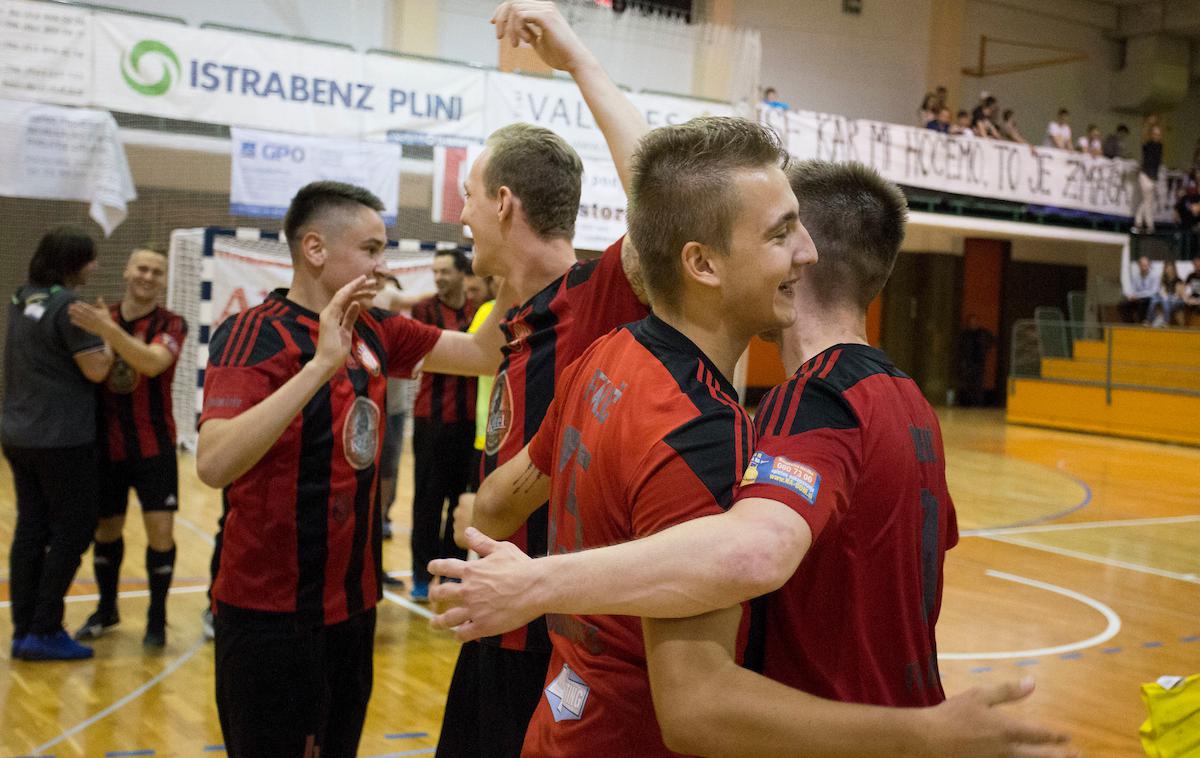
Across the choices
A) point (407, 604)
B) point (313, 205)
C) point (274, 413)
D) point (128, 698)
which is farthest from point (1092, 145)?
point (274, 413)

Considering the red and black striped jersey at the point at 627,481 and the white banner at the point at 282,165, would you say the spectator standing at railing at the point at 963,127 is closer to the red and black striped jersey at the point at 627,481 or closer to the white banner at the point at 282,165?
the white banner at the point at 282,165

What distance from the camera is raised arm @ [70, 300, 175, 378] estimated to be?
5266 mm

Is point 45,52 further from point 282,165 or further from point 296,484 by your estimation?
point 296,484

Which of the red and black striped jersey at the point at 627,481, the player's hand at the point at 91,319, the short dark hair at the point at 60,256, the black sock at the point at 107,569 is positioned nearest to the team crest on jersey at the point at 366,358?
the red and black striped jersey at the point at 627,481

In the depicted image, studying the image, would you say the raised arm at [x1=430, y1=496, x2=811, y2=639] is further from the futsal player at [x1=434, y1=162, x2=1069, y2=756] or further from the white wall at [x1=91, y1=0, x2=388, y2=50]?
the white wall at [x1=91, y1=0, x2=388, y2=50]

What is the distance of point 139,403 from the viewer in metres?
5.82

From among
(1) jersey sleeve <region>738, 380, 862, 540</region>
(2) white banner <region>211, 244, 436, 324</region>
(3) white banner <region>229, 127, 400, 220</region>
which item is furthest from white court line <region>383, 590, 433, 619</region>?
(1) jersey sleeve <region>738, 380, 862, 540</region>

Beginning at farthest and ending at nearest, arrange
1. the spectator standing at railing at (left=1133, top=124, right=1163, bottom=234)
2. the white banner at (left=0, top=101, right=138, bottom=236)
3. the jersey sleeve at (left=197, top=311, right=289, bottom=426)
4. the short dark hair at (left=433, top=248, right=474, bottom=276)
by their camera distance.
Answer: the spectator standing at railing at (left=1133, top=124, right=1163, bottom=234) < the white banner at (left=0, top=101, right=138, bottom=236) < the short dark hair at (left=433, top=248, right=474, bottom=276) < the jersey sleeve at (left=197, top=311, right=289, bottom=426)

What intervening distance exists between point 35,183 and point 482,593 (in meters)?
9.99

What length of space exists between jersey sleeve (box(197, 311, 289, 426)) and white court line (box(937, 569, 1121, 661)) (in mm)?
4043

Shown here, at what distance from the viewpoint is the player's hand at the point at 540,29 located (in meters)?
2.52

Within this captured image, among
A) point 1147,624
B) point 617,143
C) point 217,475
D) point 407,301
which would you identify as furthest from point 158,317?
point 1147,624

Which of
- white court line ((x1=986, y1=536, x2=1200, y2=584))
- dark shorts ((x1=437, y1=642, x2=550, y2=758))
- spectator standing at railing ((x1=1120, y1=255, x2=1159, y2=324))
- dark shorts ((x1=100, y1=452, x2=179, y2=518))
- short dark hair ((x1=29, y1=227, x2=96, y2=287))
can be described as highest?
spectator standing at railing ((x1=1120, y1=255, x2=1159, y2=324))

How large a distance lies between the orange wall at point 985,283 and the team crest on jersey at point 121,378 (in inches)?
785
